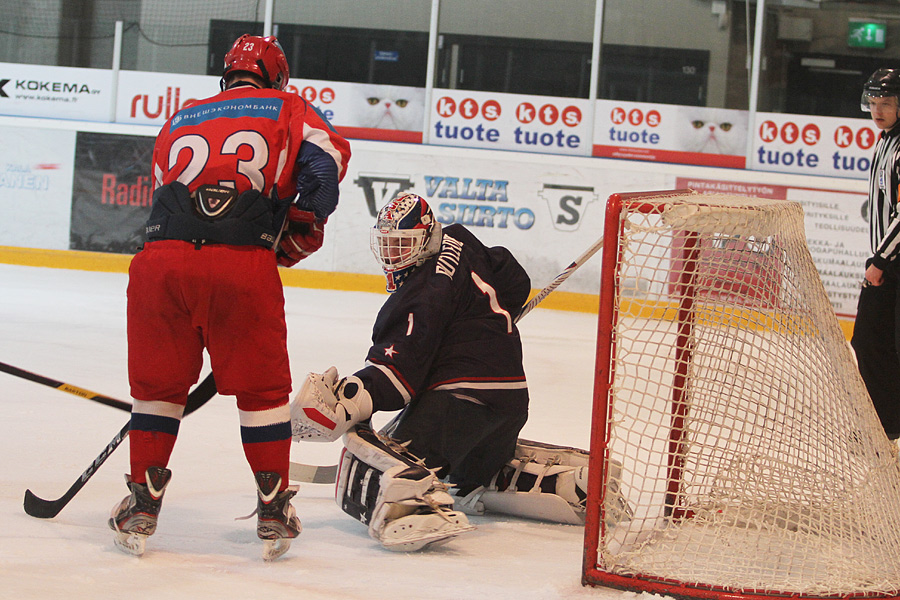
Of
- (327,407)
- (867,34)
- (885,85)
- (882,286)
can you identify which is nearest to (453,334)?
(327,407)

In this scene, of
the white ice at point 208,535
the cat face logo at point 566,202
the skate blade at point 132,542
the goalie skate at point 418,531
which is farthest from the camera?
the cat face logo at point 566,202

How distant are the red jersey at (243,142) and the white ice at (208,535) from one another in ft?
2.38

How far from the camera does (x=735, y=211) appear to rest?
6.13 feet

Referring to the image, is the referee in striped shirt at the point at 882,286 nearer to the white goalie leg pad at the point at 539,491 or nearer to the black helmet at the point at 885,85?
the black helmet at the point at 885,85

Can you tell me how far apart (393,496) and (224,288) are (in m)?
0.54

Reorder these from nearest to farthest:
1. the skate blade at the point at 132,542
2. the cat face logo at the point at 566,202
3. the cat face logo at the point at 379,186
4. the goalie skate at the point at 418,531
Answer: the skate blade at the point at 132,542 < the goalie skate at the point at 418,531 < the cat face logo at the point at 566,202 < the cat face logo at the point at 379,186

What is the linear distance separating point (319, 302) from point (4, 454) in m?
4.34

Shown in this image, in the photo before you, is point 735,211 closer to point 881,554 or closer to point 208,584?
point 881,554

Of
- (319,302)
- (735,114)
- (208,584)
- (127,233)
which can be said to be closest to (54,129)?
(127,233)

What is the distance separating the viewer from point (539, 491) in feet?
7.52

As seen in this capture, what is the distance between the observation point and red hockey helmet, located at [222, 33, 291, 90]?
1.97 metres

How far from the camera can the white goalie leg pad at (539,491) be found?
89.0 inches

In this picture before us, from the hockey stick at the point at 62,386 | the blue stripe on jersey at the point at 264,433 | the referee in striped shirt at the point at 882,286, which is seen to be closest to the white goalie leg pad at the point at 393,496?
the blue stripe on jersey at the point at 264,433

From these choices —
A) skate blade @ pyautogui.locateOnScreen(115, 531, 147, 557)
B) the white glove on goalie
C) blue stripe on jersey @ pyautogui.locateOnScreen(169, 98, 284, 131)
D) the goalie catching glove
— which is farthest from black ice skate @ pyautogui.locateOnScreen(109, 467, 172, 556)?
blue stripe on jersey @ pyautogui.locateOnScreen(169, 98, 284, 131)
